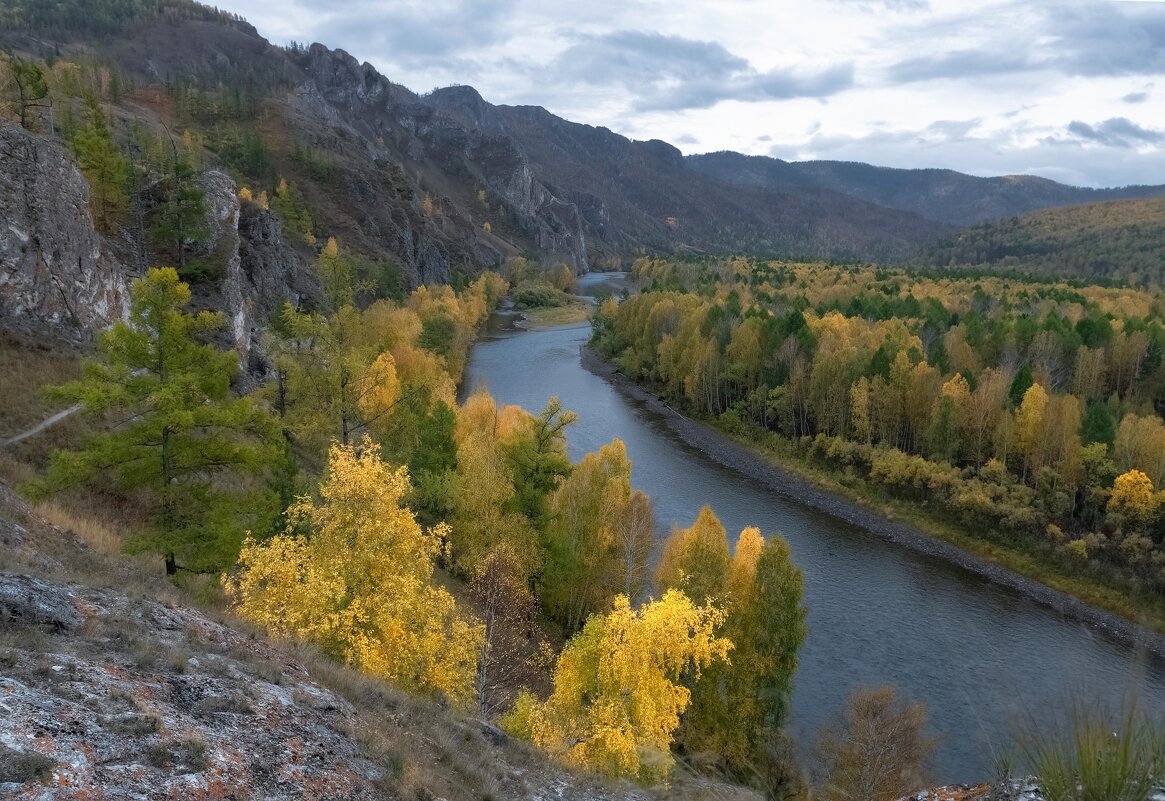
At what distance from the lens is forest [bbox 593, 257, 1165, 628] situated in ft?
136

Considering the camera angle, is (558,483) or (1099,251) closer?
(558,483)

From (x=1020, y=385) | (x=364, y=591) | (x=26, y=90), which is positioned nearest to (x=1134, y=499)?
(x=1020, y=385)

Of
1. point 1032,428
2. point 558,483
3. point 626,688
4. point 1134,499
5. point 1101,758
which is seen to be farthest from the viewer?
point 1032,428

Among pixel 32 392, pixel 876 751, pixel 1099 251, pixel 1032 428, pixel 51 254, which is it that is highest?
pixel 1099 251

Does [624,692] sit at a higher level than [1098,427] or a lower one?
lower

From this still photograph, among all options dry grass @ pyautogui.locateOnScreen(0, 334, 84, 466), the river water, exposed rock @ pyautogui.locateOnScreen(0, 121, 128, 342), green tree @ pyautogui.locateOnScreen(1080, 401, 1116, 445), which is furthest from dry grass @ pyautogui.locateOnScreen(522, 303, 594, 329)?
dry grass @ pyautogui.locateOnScreen(0, 334, 84, 466)

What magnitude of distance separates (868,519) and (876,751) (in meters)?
29.7

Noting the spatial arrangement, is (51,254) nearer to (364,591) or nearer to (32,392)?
(32,392)

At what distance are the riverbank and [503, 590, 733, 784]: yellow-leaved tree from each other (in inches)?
713

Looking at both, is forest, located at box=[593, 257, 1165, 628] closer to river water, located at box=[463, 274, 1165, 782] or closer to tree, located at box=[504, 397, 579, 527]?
river water, located at box=[463, 274, 1165, 782]

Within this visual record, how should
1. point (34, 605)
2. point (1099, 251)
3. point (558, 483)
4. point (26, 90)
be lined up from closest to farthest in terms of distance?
point (34, 605) < point (558, 483) < point (26, 90) < point (1099, 251)

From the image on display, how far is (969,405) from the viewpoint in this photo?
4950cm

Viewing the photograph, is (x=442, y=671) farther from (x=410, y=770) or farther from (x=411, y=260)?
(x=411, y=260)

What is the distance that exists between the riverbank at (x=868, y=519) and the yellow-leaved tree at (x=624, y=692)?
1810cm
